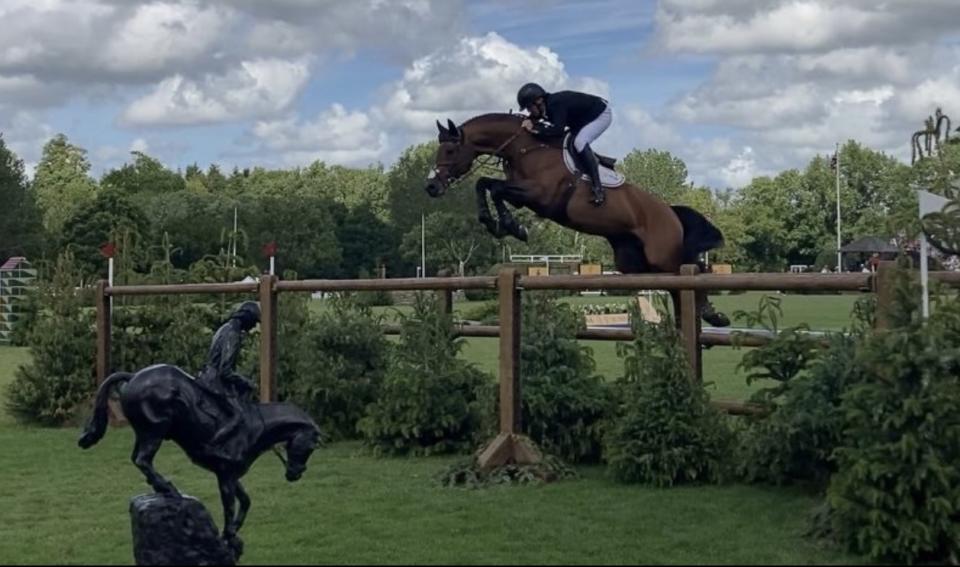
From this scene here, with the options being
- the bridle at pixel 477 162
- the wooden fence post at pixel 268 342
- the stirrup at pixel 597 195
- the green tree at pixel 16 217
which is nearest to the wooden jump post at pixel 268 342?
the wooden fence post at pixel 268 342

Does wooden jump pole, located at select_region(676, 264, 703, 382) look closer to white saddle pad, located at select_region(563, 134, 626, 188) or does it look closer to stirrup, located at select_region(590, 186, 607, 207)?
stirrup, located at select_region(590, 186, 607, 207)

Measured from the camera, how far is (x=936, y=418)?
17.4ft

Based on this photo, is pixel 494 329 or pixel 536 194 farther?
pixel 494 329

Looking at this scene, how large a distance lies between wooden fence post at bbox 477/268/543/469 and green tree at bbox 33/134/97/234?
86.4 m

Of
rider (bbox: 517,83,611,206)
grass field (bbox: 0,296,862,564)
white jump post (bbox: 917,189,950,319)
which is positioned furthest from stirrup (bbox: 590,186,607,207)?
white jump post (bbox: 917,189,950,319)

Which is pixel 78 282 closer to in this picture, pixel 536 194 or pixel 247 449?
pixel 536 194

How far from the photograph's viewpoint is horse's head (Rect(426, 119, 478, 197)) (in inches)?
345

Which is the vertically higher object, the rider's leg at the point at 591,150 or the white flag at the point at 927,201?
the rider's leg at the point at 591,150

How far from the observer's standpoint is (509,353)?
8.36m

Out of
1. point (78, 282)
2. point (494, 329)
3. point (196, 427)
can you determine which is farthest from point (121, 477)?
point (78, 282)

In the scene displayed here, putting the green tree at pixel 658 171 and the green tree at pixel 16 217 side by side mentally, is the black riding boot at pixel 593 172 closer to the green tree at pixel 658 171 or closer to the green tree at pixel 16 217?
the green tree at pixel 16 217

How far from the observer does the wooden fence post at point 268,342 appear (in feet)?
34.1

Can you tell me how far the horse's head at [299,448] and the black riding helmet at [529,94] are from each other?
4.05 m

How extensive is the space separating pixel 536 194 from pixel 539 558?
144 inches
